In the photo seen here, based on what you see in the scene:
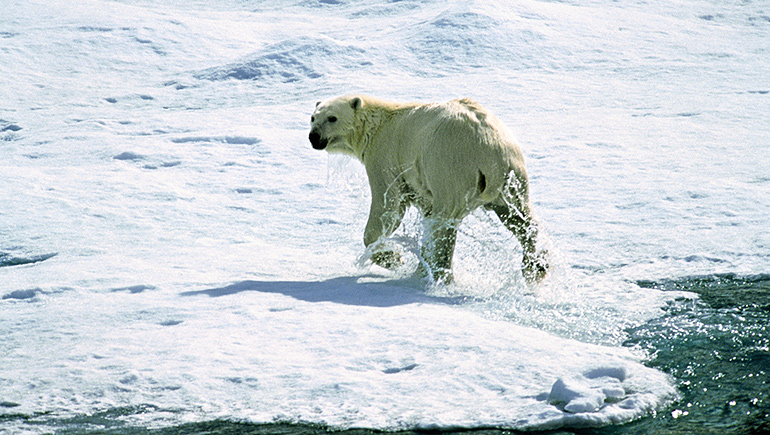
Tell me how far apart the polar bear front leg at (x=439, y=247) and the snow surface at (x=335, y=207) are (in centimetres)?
13

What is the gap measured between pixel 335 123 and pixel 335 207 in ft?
5.26

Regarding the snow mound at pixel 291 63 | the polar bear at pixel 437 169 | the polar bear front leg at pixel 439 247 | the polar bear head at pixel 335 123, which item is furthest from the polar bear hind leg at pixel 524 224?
the snow mound at pixel 291 63

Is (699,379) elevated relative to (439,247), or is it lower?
lower

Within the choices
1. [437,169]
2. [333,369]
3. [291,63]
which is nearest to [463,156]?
[437,169]

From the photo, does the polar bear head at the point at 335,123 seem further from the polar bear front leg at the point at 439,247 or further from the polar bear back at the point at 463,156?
the polar bear front leg at the point at 439,247

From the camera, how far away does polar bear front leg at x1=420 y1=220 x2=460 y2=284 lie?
15.9ft

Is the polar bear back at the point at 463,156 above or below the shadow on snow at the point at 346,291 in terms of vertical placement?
above

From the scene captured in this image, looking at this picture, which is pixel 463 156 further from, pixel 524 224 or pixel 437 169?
pixel 524 224

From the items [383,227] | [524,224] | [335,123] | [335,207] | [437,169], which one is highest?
[335,123]

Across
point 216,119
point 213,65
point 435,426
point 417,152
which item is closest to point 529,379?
point 435,426

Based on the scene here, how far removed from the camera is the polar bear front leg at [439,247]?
15.9 ft

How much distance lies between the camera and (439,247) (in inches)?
192

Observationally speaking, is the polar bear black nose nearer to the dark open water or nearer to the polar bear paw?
the polar bear paw

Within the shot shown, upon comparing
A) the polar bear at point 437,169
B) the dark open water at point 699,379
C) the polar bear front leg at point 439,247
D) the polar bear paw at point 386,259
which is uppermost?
the polar bear at point 437,169
